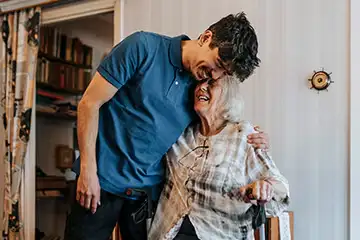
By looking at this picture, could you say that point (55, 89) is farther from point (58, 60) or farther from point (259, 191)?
point (259, 191)

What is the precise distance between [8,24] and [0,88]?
54 cm

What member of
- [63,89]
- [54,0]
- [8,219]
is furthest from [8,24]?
[8,219]

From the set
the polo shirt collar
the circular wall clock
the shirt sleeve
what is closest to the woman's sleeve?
the polo shirt collar

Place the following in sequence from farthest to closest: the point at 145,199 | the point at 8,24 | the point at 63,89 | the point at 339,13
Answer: the point at 63,89
the point at 8,24
the point at 339,13
the point at 145,199

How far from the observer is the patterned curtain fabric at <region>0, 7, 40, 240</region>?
3.61 m

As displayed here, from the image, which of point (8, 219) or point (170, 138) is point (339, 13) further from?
point (8, 219)

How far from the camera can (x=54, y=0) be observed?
3.51 metres

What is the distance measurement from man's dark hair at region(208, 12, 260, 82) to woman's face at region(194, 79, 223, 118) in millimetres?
275

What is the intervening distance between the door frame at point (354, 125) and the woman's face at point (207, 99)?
0.89 m

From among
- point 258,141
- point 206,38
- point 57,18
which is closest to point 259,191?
point 258,141

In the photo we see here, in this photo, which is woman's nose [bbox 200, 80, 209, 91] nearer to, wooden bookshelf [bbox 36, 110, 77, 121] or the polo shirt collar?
the polo shirt collar

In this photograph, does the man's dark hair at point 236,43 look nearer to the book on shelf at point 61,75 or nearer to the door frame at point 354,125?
the door frame at point 354,125

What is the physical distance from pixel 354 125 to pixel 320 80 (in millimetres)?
300

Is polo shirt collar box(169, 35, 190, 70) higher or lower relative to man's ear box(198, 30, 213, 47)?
lower
